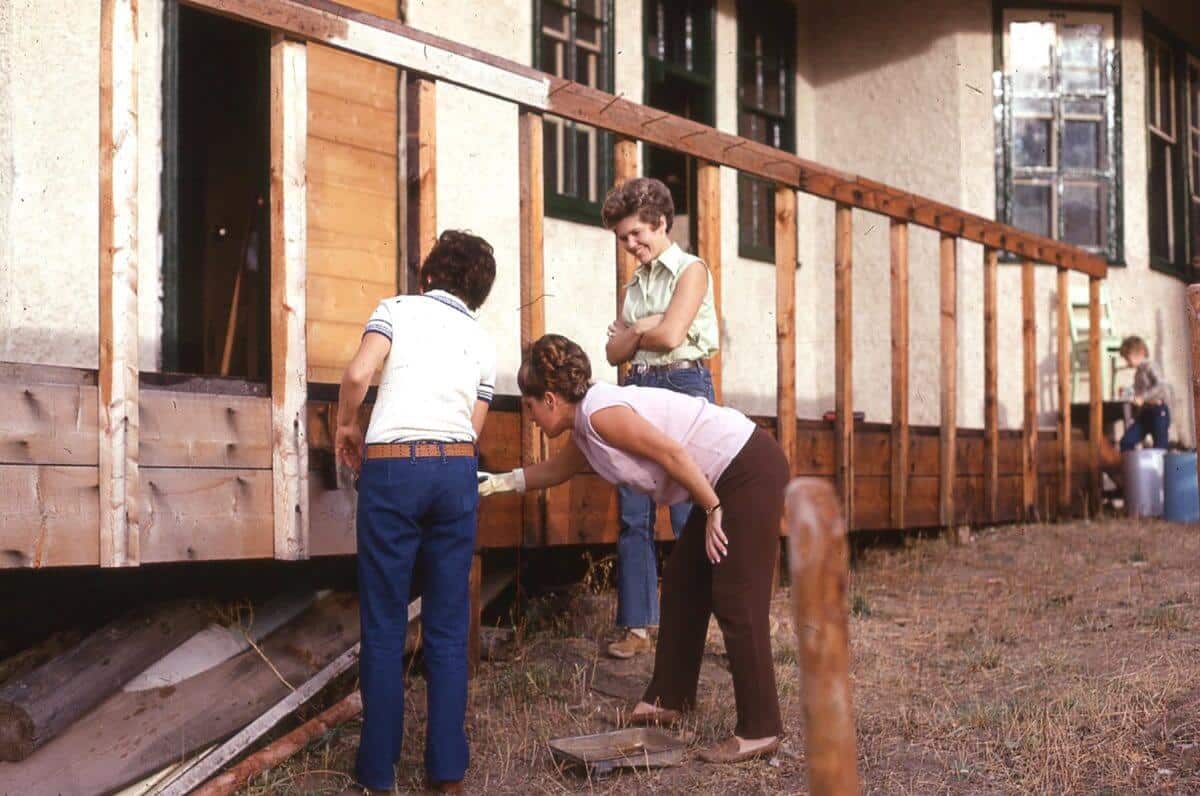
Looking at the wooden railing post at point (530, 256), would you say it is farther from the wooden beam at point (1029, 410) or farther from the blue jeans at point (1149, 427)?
the blue jeans at point (1149, 427)

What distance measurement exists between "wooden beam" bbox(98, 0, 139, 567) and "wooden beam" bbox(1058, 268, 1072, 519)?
667cm

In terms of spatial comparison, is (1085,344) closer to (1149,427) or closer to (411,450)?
(1149,427)

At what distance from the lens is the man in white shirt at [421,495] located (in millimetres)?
3908

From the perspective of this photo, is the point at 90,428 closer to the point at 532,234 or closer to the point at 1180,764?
the point at 532,234

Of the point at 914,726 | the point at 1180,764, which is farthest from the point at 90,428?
the point at 1180,764

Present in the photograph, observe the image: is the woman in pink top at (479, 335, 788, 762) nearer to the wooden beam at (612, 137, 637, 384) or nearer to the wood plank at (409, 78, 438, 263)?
the wood plank at (409, 78, 438, 263)

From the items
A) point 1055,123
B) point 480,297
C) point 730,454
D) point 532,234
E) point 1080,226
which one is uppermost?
point 1055,123

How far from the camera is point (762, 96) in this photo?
11.1 metres

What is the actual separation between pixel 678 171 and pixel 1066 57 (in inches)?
132

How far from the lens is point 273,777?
170 inches

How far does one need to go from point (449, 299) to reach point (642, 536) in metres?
1.42

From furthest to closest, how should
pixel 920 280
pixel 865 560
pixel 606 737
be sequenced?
pixel 920 280 → pixel 865 560 → pixel 606 737

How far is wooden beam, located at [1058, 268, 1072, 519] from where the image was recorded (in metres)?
9.12

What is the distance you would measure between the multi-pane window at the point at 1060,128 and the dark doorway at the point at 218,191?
19.8 feet
